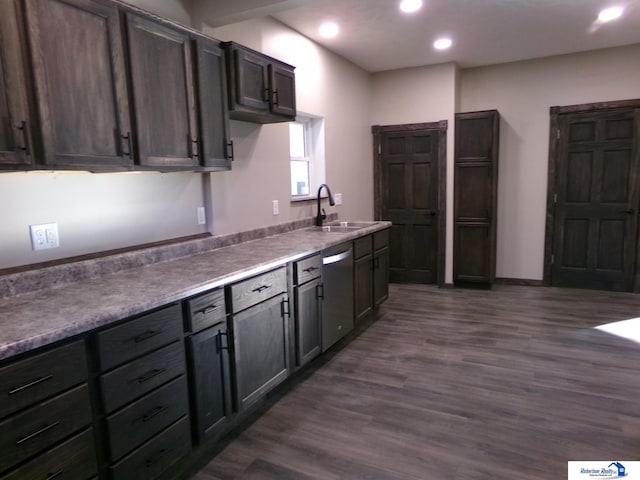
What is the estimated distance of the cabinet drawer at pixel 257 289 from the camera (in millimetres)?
2166

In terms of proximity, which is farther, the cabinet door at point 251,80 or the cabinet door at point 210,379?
the cabinet door at point 251,80

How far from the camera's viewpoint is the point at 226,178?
296 cm

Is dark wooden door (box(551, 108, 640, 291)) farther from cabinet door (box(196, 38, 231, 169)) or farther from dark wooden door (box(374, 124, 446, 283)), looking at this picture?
cabinet door (box(196, 38, 231, 169))

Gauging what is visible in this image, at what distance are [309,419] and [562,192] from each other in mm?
4162

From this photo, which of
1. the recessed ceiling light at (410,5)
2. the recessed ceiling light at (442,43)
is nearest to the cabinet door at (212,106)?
the recessed ceiling light at (410,5)

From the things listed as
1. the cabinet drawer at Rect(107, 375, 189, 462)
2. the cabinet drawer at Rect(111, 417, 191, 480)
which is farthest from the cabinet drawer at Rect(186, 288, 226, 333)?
the cabinet drawer at Rect(111, 417, 191, 480)

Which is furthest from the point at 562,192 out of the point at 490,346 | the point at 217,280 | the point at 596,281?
the point at 217,280

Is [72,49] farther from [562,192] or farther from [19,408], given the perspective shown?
[562,192]

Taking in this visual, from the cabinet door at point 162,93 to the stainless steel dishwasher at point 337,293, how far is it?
1231 millimetres

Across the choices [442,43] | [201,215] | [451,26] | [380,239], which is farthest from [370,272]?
[442,43]

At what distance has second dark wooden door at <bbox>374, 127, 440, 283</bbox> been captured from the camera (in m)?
5.11

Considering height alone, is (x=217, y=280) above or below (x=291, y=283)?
above

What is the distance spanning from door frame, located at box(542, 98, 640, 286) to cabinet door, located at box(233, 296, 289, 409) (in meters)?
3.89

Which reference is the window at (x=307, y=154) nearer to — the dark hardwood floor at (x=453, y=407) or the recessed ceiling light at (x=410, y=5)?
the recessed ceiling light at (x=410, y=5)
